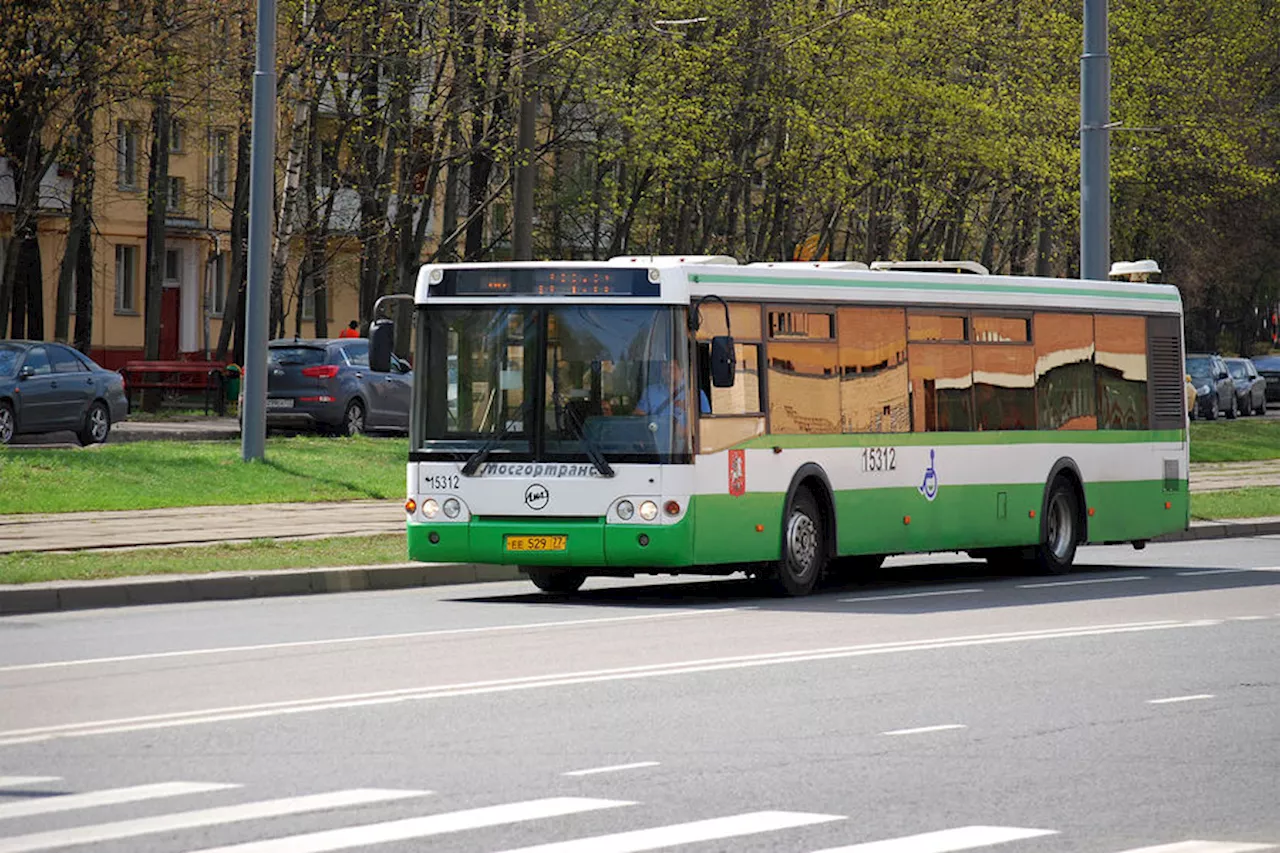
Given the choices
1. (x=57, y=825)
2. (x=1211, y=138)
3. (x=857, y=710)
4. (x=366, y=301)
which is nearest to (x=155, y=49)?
(x=366, y=301)

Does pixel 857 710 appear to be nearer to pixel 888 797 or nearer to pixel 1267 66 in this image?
pixel 888 797

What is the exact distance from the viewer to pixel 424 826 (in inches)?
334

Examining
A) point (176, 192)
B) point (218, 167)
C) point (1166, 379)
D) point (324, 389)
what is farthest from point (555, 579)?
point (218, 167)

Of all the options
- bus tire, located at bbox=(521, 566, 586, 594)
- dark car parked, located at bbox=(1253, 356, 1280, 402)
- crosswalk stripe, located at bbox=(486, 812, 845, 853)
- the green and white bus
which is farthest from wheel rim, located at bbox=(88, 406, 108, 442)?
dark car parked, located at bbox=(1253, 356, 1280, 402)

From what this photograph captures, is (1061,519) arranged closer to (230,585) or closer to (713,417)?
(713,417)

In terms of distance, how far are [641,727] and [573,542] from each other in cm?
742

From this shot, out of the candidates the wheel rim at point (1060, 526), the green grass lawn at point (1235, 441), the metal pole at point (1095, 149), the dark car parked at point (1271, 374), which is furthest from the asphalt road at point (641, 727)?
the dark car parked at point (1271, 374)

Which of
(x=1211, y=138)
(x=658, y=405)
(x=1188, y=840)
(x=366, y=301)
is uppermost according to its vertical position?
(x=1211, y=138)

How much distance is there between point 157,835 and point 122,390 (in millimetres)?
29963

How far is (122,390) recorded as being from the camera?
123 feet

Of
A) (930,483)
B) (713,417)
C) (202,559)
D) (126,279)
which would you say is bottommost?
(202,559)

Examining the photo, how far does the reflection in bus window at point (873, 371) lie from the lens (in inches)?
817

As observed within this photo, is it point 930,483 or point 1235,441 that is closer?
point 930,483

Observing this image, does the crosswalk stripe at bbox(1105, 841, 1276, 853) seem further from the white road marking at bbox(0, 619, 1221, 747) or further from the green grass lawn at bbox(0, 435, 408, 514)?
the green grass lawn at bbox(0, 435, 408, 514)
